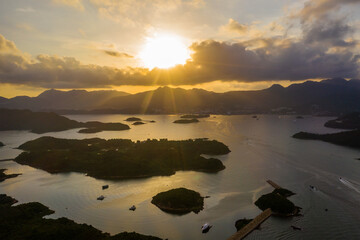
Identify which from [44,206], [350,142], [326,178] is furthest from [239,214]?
[350,142]

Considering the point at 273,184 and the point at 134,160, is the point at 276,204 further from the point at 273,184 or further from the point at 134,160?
the point at 134,160

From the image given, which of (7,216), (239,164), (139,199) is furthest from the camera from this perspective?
(239,164)

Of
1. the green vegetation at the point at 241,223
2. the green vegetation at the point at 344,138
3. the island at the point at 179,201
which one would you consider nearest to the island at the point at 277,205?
the green vegetation at the point at 241,223

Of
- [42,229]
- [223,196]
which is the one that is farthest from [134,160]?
[42,229]

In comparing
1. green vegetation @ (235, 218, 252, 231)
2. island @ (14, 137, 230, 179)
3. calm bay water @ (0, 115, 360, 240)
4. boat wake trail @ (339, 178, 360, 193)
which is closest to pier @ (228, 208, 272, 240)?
green vegetation @ (235, 218, 252, 231)

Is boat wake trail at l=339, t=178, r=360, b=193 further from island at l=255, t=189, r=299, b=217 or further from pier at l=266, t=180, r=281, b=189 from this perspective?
island at l=255, t=189, r=299, b=217

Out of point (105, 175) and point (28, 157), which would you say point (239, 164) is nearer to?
point (105, 175)
